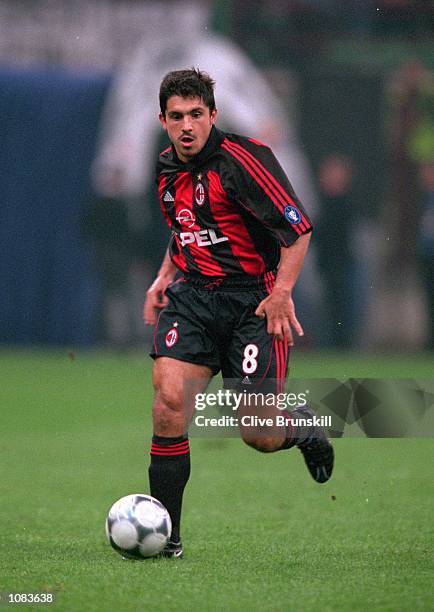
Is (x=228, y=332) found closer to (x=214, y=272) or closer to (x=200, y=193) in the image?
(x=214, y=272)

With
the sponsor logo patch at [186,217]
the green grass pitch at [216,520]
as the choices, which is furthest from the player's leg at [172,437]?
the sponsor logo patch at [186,217]

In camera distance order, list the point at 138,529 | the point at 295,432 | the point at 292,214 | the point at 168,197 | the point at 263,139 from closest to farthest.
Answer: the point at 138,529, the point at 292,214, the point at 168,197, the point at 295,432, the point at 263,139

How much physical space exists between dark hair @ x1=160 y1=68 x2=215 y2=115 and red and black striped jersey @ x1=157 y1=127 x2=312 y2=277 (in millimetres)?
183

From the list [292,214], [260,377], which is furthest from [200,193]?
[260,377]

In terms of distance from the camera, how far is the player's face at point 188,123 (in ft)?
18.8

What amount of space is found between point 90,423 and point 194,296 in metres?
4.82

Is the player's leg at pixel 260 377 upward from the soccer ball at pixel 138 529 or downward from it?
upward

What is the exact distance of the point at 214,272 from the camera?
592 centimetres

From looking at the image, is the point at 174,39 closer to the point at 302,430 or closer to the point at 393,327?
the point at 393,327

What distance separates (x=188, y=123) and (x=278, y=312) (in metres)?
0.93

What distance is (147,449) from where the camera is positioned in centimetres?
937

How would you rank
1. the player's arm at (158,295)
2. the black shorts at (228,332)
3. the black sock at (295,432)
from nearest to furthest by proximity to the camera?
1. the black shorts at (228,332)
2. the black sock at (295,432)
3. the player's arm at (158,295)

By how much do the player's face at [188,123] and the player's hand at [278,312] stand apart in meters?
0.75

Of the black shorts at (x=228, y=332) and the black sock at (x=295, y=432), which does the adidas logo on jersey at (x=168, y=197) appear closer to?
the black shorts at (x=228, y=332)
